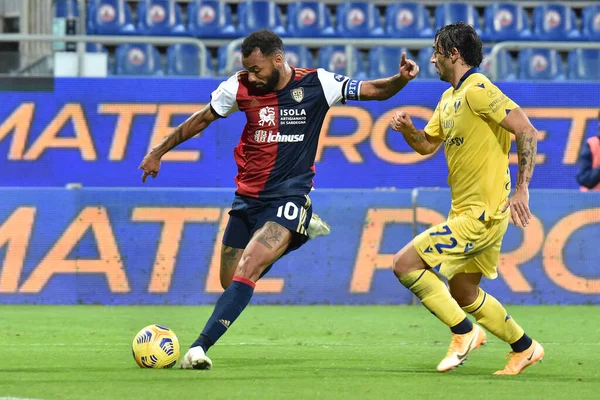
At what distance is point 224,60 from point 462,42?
866cm

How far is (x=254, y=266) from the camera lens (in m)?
6.89

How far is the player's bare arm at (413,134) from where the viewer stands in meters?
6.95

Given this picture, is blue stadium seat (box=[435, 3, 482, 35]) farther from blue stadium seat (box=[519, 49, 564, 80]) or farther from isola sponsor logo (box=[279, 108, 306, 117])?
isola sponsor logo (box=[279, 108, 306, 117])

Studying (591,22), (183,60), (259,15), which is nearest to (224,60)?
(183,60)

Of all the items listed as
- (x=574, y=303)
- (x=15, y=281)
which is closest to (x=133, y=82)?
(x=15, y=281)

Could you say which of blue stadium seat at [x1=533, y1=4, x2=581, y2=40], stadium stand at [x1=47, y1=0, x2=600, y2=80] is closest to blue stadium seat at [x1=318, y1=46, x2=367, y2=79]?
stadium stand at [x1=47, y1=0, x2=600, y2=80]

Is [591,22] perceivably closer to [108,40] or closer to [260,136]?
[108,40]

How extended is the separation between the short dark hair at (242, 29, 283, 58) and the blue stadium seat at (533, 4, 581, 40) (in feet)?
36.1

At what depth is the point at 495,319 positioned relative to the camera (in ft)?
22.7

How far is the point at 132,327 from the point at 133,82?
512cm

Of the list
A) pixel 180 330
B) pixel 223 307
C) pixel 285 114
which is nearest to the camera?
pixel 223 307

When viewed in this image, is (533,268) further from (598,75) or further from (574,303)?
(598,75)

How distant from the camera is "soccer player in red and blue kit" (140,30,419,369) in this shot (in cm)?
711

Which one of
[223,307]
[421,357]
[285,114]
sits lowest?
[421,357]
